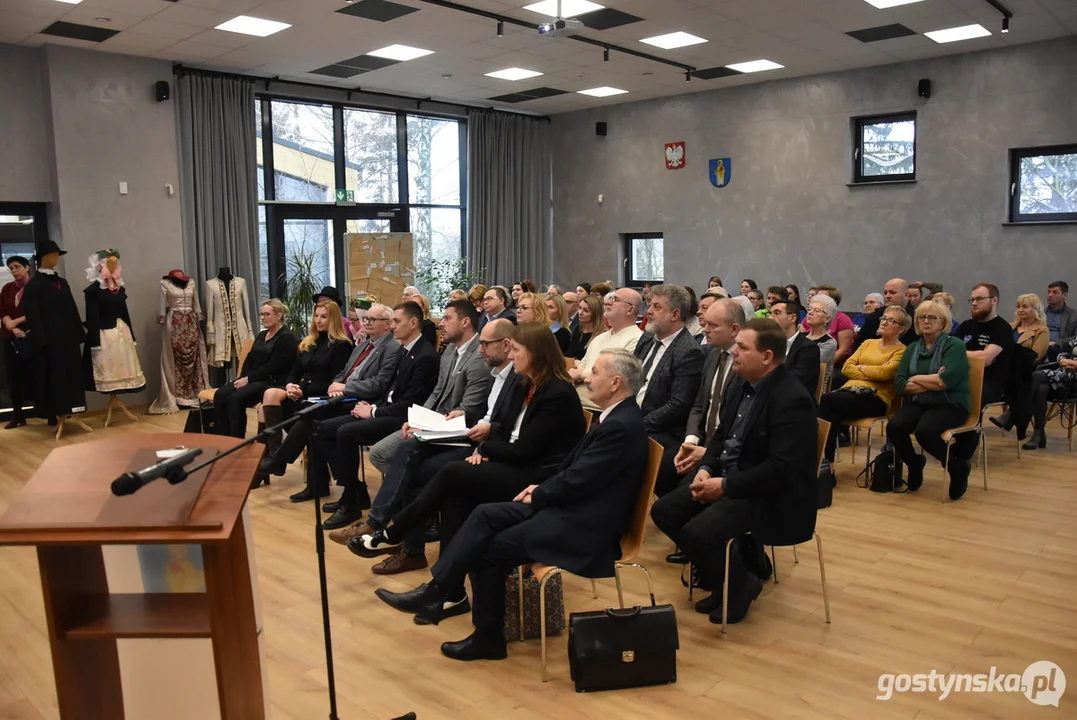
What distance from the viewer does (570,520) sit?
322 cm

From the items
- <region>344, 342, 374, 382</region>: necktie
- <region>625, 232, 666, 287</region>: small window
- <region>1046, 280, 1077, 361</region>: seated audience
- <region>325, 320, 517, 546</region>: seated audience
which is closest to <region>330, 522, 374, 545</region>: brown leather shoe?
<region>325, 320, 517, 546</region>: seated audience

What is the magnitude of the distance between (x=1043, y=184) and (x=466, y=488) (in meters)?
8.46

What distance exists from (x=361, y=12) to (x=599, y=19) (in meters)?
2.27

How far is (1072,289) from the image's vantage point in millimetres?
9031

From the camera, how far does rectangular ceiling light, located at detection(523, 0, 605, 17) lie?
7.68 m

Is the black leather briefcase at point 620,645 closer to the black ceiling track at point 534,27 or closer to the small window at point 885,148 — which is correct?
the black ceiling track at point 534,27

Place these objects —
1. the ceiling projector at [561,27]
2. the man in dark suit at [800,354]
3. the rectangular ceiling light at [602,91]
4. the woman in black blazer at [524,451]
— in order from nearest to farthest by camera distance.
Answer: the woman in black blazer at [524,451]
the man in dark suit at [800,354]
the ceiling projector at [561,27]
the rectangular ceiling light at [602,91]

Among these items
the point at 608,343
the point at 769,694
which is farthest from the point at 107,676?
the point at 608,343

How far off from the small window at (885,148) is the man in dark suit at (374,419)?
7.41 metres

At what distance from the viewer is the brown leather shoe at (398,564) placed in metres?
4.28

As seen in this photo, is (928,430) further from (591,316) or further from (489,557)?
(489,557)

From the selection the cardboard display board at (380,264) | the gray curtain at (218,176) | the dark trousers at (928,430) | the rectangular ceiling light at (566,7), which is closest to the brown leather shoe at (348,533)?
the dark trousers at (928,430)

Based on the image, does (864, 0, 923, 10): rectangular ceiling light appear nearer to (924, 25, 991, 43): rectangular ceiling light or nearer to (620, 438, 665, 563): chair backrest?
(924, 25, 991, 43): rectangular ceiling light

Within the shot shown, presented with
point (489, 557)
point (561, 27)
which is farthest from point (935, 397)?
point (561, 27)
